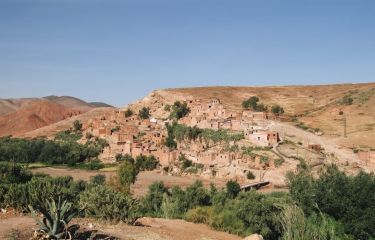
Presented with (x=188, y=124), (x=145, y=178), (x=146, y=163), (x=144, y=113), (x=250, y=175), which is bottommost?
(x=145, y=178)

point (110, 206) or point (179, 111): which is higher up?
point (110, 206)

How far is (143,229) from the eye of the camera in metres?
13.7

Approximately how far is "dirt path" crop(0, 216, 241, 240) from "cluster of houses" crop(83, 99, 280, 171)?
34.4 m

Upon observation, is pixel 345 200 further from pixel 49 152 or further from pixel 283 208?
pixel 49 152

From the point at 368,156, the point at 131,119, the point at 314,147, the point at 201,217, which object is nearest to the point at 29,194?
the point at 201,217

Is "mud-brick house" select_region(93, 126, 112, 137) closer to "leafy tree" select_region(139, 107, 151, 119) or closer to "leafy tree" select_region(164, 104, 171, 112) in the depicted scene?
"leafy tree" select_region(139, 107, 151, 119)

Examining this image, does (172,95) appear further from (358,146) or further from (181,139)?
(358,146)

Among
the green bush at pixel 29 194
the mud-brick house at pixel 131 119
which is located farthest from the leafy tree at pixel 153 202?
the mud-brick house at pixel 131 119

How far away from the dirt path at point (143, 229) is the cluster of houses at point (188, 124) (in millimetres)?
34404

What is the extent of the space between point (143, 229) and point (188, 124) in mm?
47572

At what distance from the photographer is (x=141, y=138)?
6175 centimetres

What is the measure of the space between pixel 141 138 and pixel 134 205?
4631 cm

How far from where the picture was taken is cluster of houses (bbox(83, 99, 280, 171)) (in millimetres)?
51438

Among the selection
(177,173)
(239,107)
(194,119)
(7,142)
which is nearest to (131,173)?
(177,173)
